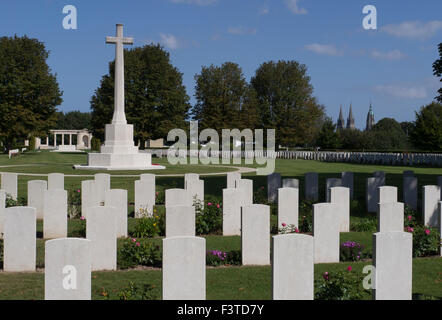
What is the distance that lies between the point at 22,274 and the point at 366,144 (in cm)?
5824

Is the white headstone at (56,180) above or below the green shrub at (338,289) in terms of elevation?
above

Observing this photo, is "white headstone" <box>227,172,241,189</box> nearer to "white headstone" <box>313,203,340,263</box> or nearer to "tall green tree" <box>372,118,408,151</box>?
"white headstone" <box>313,203,340,263</box>

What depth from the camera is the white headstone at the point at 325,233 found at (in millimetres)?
6984

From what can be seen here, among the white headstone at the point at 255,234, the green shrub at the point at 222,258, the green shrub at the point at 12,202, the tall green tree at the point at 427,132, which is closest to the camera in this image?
the white headstone at the point at 255,234

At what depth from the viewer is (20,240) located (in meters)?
6.48

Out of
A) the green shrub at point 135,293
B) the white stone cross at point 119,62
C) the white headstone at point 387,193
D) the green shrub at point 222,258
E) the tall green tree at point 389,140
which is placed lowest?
the green shrub at point 222,258

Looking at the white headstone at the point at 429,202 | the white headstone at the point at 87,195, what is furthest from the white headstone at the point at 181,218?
the white headstone at the point at 429,202

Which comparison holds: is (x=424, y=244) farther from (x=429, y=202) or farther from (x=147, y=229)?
(x=147, y=229)

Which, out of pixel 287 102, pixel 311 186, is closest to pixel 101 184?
pixel 311 186

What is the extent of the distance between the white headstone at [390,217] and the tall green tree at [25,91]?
45.3 m

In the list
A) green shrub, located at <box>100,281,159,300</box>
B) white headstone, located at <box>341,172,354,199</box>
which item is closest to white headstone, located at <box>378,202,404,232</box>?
green shrub, located at <box>100,281,159,300</box>

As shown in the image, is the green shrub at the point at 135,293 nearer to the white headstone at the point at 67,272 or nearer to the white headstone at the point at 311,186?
the white headstone at the point at 67,272

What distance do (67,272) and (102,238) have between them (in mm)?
2447

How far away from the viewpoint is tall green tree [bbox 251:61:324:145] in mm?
54438
